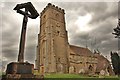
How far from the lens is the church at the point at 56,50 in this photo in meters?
44.6

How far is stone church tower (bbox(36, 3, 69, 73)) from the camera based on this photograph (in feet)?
145

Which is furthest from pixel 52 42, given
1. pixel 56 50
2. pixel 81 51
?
pixel 81 51

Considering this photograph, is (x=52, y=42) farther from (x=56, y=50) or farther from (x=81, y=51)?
(x=81, y=51)

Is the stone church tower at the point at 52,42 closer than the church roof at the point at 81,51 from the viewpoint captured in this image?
Yes

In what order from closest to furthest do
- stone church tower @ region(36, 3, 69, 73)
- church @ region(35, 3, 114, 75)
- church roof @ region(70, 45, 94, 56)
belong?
stone church tower @ region(36, 3, 69, 73) → church @ region(35, 3, 114, 75) → church roof @ region(70, 45, 94, 56)

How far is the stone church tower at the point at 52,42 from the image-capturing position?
145ft

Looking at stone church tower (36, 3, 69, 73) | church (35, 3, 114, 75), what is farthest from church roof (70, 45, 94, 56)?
stone church tower (36, 3, 69, 73)

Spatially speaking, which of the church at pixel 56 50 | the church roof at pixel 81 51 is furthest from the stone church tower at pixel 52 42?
the church roof at pixel 81 51

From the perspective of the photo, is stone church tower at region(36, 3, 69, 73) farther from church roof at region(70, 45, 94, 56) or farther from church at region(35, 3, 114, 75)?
church roof at region(70, 45, 94, 56)

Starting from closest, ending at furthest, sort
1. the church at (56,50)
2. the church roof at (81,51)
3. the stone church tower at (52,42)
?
1. the stone church tower at (52,42)
2. the church at (56,50)
3. the church roof at (81,51)

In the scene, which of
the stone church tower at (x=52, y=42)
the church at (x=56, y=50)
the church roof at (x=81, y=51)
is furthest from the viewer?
the church roof at (x=81, y=51)

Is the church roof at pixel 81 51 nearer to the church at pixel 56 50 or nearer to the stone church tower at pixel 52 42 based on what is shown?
the church at pixel 56 50

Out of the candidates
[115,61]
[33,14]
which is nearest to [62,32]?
[115,61]

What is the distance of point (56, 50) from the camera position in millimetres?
47031
